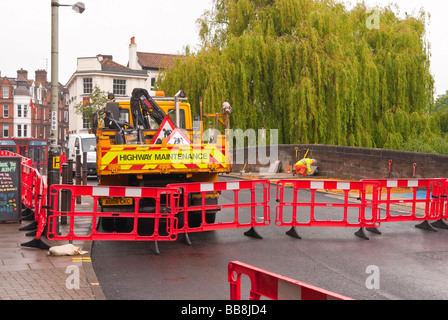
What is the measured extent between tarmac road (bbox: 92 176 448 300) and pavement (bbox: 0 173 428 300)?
24 centimetres

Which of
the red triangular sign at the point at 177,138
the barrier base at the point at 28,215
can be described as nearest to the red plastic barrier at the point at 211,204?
the red triangular sign at the point at 177,138

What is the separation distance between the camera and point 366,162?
76.3 ft

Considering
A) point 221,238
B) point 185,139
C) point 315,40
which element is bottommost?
point 221,238

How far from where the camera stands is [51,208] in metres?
9.70

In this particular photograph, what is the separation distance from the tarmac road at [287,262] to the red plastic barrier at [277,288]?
256cm

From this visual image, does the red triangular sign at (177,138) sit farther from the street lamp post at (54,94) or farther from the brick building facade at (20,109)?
the brick building facade at (20,109)

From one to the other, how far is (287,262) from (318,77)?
65.1ft

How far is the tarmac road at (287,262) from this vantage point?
7.04 m

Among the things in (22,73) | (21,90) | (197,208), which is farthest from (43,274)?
(22,73)
